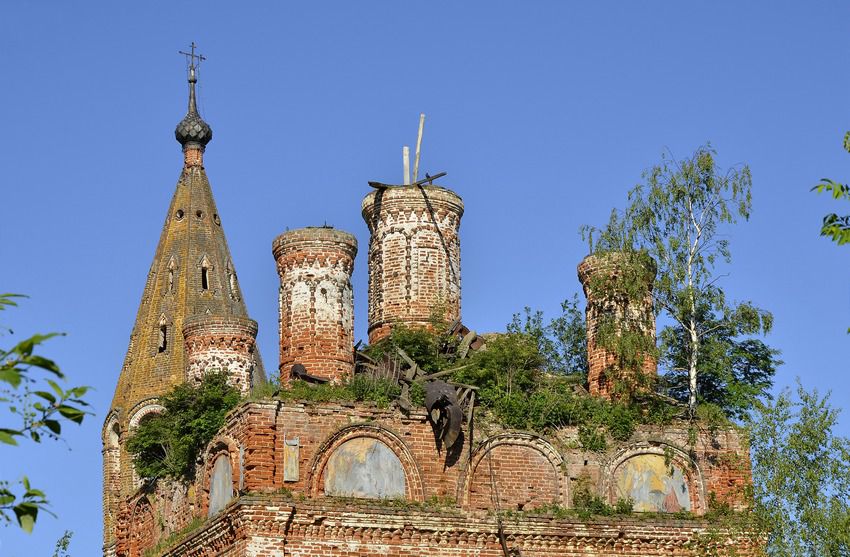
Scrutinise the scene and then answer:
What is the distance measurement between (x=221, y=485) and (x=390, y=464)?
275 centimetres

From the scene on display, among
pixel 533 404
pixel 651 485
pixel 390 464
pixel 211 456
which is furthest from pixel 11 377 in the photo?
pixel 651 485

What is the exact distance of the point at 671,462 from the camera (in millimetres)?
27359

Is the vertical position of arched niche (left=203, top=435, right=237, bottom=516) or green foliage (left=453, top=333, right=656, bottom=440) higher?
green foliage (left=453, top=333, right=656, bottom=440)

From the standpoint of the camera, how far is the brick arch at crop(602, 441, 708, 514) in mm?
27172

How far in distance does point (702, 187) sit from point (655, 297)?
2108mm

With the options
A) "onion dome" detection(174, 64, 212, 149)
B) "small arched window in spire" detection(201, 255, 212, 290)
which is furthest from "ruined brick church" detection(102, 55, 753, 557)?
"onion dome" detection(174, 64, 212, 149)

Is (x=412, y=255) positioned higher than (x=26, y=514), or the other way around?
(x=412, y=255)

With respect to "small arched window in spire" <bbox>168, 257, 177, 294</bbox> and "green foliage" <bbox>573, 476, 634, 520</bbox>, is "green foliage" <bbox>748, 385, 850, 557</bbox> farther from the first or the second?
"small arched window in spire" <bbox>168, 257, 177, 294</bbox>

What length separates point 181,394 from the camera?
27.7 metres

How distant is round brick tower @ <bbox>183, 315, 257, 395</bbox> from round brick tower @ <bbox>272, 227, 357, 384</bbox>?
2308mm

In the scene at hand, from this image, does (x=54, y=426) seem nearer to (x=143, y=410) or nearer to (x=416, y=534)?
(x=416, y=534)

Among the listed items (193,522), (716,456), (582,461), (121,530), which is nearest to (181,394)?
(193,522)

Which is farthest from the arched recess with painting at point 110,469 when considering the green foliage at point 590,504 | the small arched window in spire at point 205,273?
the green foliage at point 590,504

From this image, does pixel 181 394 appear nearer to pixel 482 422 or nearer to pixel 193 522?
pixel 193 522
